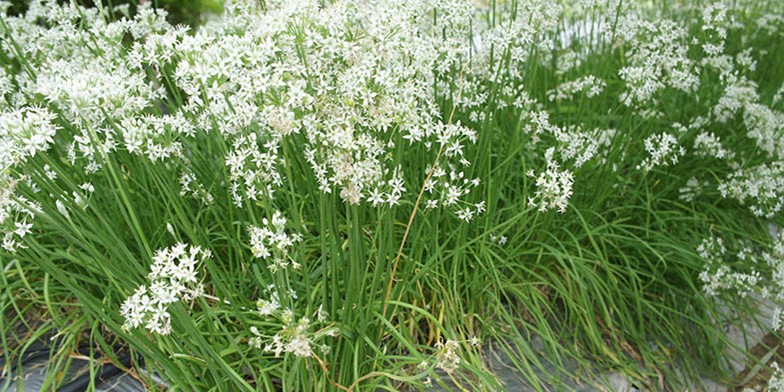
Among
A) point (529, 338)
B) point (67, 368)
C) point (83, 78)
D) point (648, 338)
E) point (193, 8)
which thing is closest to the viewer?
point (83, 78)

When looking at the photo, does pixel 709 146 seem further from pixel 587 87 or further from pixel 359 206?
pixel 359 206

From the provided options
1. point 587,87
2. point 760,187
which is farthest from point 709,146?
point 587,87

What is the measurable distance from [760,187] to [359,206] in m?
2.66

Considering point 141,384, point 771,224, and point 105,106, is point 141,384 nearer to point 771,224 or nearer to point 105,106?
point 105,106

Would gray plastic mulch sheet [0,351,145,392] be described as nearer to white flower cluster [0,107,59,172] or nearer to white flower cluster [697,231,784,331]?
white flower cluster [0,107,59,172]

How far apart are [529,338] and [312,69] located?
5.90ft

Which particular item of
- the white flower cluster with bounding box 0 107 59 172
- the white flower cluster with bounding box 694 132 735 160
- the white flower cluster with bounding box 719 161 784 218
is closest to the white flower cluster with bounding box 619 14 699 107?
the white flower cluster with bounding box 694 132 735 160

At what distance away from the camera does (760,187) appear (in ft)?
12.1

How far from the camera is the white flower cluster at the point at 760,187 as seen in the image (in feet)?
11.8

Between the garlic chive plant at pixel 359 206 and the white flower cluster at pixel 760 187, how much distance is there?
0.08ft

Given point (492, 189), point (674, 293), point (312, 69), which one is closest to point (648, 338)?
point (674, 293)

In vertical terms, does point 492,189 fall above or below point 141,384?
above

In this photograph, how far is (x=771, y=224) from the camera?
4422mm

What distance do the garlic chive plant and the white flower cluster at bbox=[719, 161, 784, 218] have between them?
0.02m
